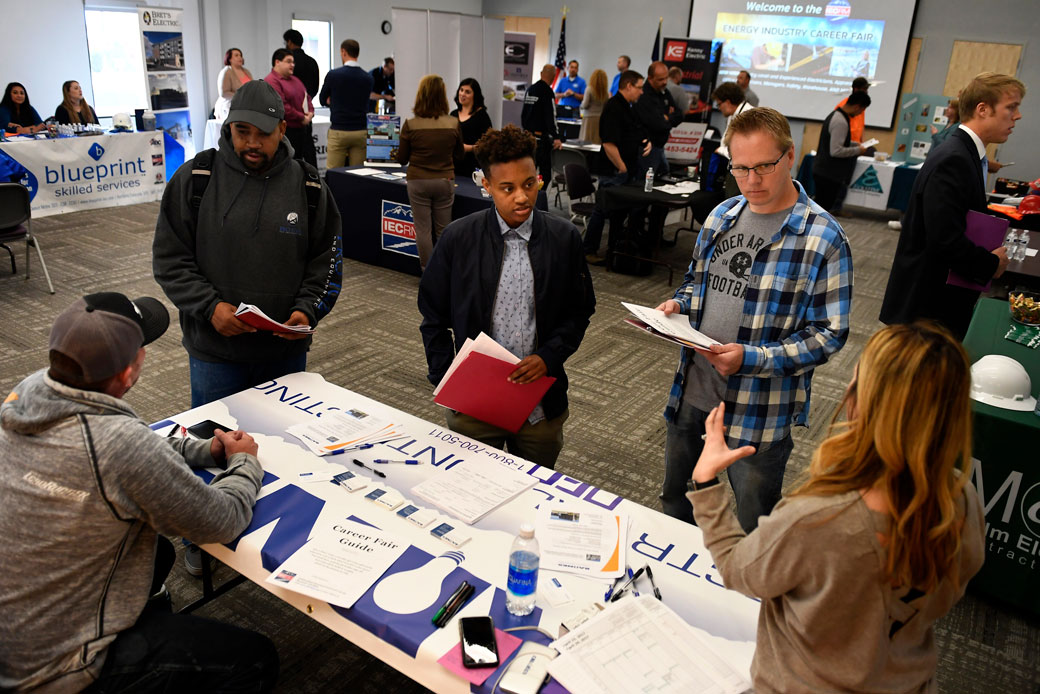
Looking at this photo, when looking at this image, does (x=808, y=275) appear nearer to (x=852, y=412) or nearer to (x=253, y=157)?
(x=852, y=412)

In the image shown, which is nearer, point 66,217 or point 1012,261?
point 1012,261

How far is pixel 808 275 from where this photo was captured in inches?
77.9

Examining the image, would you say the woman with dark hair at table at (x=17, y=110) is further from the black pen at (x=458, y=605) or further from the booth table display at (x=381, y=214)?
the black pen at (x=458, y=605)

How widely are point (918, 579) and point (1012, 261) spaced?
381 cm

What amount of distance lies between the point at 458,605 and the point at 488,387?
751mm

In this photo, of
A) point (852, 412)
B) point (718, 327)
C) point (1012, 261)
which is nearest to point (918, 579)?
point (852, 412)

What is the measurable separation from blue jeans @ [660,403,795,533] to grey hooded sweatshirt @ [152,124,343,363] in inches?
48.8

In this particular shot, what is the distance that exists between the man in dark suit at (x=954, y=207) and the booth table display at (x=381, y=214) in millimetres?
3261

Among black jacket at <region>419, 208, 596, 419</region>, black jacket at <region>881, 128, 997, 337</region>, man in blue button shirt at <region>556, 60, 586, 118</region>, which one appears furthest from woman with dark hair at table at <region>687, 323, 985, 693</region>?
man in blue button shirt at <region>556, 60, 586, 118</region>

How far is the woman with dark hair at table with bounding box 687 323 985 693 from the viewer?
1088mm

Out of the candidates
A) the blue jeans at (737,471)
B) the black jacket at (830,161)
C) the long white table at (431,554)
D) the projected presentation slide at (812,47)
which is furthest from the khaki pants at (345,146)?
the projected presentation slide at (812,47)

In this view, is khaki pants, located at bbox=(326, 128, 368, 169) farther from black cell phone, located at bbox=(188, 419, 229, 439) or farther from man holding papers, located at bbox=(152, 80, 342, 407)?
black cell phone, located at bbox=(188, 419, 229, 439)

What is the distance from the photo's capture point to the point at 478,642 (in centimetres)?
146

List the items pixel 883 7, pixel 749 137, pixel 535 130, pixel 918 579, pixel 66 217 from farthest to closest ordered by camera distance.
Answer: pixel 883 7
pixel 535 130
pixel 66 217
pixel 749 137
pixel 918 579
